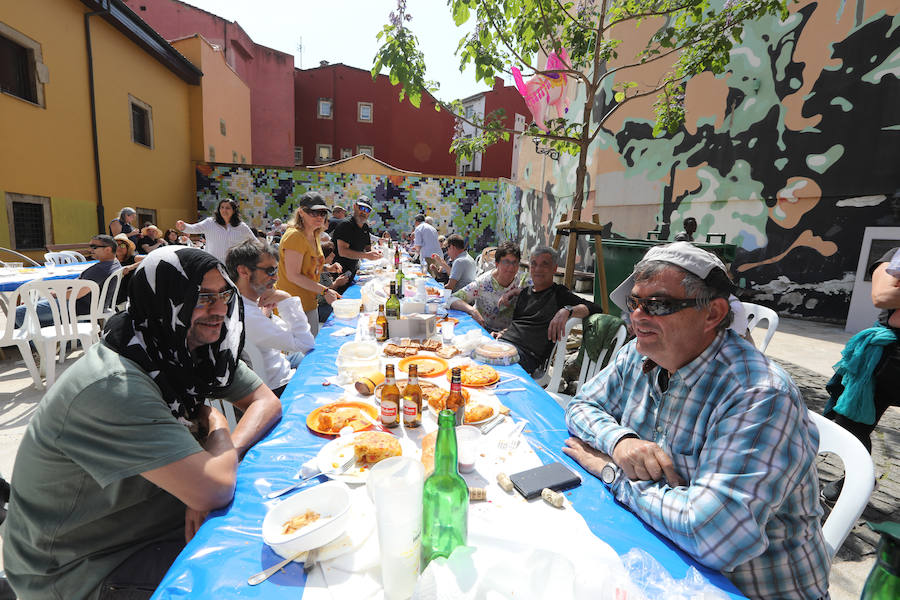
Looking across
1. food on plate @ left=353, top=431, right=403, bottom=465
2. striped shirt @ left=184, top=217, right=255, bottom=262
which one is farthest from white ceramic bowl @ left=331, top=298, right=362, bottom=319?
striped shirt @ left=184, top=217, right=255, bottom=262

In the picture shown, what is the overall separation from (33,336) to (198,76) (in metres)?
13.7

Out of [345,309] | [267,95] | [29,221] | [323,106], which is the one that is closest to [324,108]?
[323,106]

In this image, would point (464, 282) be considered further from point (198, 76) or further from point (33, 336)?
point (198, 76)

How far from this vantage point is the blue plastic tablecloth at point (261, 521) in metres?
1.08

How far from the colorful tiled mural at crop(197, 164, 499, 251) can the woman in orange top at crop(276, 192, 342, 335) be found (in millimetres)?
12994

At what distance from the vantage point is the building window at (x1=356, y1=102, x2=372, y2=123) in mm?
22344

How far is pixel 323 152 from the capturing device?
22.8 metres

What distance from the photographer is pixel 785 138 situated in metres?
8.36

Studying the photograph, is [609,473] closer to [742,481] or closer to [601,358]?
[742,481]

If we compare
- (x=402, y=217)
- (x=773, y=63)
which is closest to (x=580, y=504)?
(x=773, y=63)

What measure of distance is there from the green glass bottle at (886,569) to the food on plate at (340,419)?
5.23ft

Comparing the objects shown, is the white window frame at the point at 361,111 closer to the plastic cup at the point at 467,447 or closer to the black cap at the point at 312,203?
the black cap at the point at 312,203

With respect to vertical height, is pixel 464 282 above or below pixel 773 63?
below

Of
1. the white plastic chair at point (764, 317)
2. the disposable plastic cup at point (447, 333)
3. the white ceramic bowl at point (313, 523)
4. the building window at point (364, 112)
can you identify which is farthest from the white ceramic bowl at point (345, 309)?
the building window at point (364, 112)
